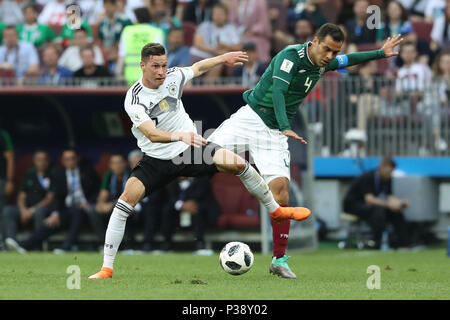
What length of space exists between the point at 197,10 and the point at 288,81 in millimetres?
9898

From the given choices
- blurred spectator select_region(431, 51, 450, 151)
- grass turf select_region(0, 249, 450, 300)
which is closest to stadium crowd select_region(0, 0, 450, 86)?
blurred spectator select_region(431, 51, 450, 151)

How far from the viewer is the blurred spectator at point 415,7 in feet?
64.8

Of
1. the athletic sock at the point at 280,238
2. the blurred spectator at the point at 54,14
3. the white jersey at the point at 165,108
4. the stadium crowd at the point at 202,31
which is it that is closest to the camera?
the white jersey at the point at 165,108

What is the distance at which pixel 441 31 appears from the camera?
19.0m

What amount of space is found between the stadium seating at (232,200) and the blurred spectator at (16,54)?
14.7 ft

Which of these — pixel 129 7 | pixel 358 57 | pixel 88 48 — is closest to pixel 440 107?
pixel 88 48

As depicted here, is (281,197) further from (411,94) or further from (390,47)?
(411,94)

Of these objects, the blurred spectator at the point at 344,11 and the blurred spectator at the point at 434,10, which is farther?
the blurred spectator at the point at 344,11

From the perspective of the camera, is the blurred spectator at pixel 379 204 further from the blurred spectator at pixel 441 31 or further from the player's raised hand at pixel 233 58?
the player's raised hand at pixel 233 58

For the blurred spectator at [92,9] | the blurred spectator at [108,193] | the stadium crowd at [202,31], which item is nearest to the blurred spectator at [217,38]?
the stadium crowd at [202,31]

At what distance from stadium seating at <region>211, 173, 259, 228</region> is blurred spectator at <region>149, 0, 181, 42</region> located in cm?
325

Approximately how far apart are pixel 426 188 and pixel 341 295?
8818 mm

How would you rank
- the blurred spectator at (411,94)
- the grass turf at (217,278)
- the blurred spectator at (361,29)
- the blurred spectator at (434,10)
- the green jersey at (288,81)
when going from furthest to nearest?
the blurred spectator at (434,10)
the blurred spectator at (361,29)
the blurred spectator at (411,94)
the green jersey at (288,81)
the grass turf at (217,278)

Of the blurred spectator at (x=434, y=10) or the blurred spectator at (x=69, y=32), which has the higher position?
the blurred spectator at (x=434, y=10)
